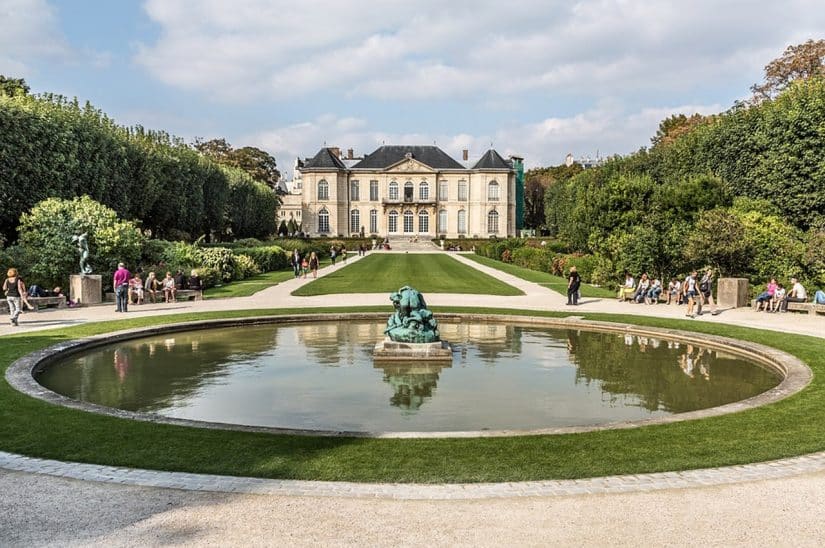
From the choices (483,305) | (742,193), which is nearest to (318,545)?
(483,305)

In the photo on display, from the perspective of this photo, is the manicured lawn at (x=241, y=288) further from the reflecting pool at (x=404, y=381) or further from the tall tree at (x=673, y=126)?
the tall tree at (x=673, y=126)

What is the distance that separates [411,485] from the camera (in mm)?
6070

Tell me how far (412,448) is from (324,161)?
87945 millimetres

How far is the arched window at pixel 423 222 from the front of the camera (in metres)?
92.2

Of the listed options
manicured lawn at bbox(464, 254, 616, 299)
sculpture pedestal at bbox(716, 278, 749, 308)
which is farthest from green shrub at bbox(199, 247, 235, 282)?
sculpture pedestal at bbox(716, 278, 749, 308)

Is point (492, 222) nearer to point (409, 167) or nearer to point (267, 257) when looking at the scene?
point (409, 167)

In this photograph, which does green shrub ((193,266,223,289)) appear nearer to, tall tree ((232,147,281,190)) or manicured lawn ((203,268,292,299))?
manicured lawn ((203,268,292,299))

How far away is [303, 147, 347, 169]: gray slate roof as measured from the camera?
91769 millimetres

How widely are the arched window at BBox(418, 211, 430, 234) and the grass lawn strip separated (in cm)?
8423

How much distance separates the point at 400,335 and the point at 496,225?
80.0 m

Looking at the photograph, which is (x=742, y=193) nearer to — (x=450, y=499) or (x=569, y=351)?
(x=569, y=351)

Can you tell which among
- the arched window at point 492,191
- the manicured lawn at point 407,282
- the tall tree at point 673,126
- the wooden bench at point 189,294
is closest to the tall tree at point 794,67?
the tall tree at point 673,126

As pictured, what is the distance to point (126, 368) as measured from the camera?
476 inches

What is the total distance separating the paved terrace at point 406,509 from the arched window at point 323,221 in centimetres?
8661
